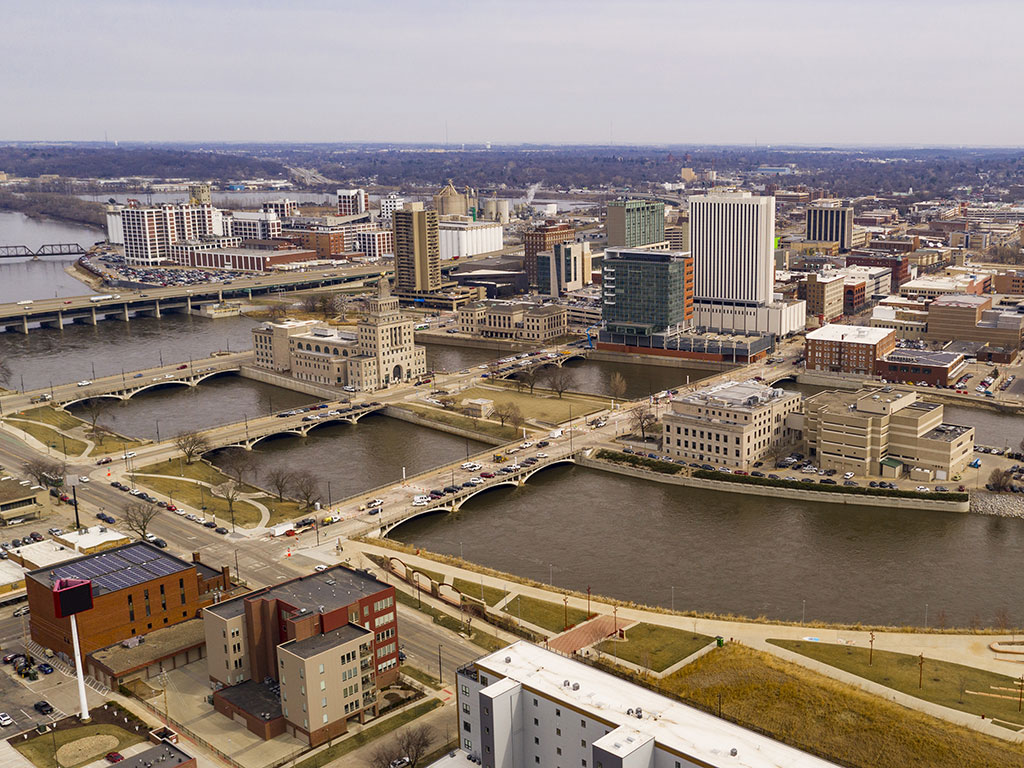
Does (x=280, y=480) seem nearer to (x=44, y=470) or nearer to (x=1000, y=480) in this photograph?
(x=44, y=470)

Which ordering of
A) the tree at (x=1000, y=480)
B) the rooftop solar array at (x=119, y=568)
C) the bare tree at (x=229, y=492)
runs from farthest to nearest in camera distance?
the tree at (x=1000, y=480) < the bare tree at (x=229, y=492) < the rooftop solar array at (x=119, y=568)

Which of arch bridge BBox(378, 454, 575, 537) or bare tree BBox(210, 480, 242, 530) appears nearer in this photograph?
arch bridge BBox(378, 454, 575, 537)

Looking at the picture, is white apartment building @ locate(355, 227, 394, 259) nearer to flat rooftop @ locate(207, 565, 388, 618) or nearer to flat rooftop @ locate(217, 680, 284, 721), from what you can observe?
flat rooftop @ locate(207, 565, 388, 618)

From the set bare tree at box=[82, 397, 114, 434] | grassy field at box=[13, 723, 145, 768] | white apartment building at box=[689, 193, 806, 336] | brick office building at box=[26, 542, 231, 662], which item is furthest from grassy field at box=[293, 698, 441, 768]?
white apartment building at box=[689, 193, 806, 336]

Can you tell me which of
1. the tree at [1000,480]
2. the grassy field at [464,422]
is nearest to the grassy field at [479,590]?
the grassy field at [464,422]

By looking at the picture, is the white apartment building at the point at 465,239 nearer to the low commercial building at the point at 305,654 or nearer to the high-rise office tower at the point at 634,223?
the high-rise office tower at the point at 634,223

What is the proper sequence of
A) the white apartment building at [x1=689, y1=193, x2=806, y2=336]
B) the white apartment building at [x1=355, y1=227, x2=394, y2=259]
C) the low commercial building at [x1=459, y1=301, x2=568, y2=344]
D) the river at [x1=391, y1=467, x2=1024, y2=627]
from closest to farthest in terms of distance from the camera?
the river at [x1=391, y1=467, x2=1024, y2=627], the white apartment building at [x1=689, y1=193, x2=806, y2=336], the low commercial building at [x1=459, y1=301, x2=568, y2=344], the white apartment building at [x1=355, y1=227, x2=394, y2=259]

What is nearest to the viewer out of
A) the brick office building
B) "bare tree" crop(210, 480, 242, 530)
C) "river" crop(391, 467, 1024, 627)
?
the brick office building

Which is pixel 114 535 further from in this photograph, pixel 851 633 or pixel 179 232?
pixel 179 232
